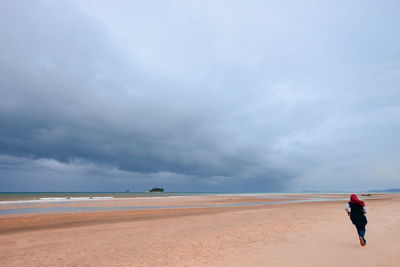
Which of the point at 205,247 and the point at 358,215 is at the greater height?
the point at 358,215

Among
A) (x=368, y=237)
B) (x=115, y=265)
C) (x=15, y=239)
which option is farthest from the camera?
(x=15, y=239)

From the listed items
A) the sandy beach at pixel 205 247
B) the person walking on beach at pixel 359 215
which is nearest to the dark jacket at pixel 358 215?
the person walking on beach at pixel 359 215

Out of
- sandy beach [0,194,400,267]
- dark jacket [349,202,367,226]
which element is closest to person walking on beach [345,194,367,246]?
dark jacket [349,202,367,226]

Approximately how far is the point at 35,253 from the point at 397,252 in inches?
621

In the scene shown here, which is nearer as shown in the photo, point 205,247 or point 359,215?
point 359,215

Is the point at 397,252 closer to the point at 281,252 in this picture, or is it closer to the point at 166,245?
the point at 281,252

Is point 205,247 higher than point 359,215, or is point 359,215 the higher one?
point 359,215

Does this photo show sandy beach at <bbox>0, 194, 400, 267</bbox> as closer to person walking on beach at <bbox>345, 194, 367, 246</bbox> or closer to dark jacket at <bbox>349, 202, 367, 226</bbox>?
person walking on beach at <bbox>345, 194, 367, 246</bbox>

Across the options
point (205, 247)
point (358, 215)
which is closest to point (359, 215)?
point (358, 215)

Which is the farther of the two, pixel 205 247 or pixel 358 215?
pixel 205 247

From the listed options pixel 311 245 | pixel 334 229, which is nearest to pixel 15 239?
pixel 311 245

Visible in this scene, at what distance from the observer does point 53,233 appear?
52.1ft

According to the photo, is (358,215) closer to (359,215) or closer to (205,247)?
(359,215)

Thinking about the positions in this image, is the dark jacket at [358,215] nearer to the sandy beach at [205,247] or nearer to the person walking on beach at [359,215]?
the person walking on beach at [359,215]
